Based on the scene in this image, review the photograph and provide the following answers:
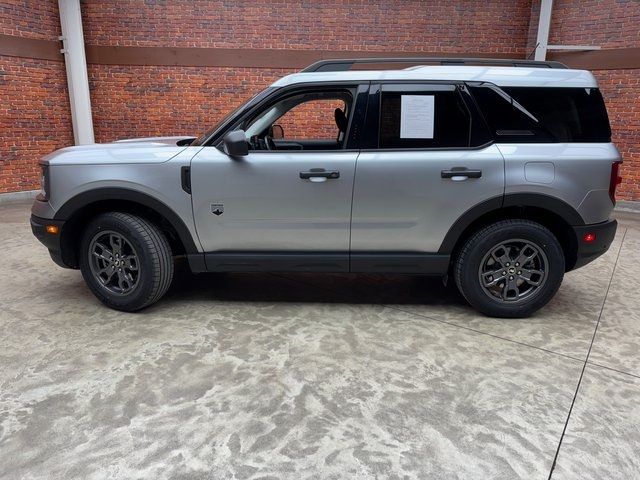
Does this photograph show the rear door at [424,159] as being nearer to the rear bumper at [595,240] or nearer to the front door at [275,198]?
the front door at [275,198]

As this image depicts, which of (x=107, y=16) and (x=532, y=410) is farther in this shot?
(x=107, y=16)

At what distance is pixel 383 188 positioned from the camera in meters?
3.51

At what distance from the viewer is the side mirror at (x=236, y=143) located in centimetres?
338

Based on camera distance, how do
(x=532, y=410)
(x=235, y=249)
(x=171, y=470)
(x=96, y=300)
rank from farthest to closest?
(x=96, y=300) < (x=235, y=249) < (x=532, y=410) < (x=171, y=470)

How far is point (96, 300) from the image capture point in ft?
13.5

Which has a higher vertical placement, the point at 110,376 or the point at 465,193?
the point at 465,193

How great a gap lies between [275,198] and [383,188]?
832 mm

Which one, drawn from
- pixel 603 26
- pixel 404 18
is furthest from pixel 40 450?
pixel 603 26

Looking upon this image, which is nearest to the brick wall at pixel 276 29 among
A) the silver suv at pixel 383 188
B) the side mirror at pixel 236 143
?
the silver suv at pixel 383 188

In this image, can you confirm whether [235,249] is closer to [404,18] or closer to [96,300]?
[96,300]

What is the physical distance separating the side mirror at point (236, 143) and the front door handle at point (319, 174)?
1.55 feet

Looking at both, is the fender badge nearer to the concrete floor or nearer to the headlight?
the concrete floor

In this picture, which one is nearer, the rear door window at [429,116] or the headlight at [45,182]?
the rear door window at [429,116]

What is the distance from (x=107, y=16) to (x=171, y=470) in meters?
9.85
